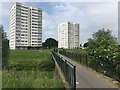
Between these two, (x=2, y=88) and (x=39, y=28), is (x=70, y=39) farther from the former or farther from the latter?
(x=2, y=88)

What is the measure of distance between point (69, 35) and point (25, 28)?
5585cm

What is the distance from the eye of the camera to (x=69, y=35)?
109 meters

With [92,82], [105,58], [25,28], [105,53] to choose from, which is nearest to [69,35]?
[25,28]

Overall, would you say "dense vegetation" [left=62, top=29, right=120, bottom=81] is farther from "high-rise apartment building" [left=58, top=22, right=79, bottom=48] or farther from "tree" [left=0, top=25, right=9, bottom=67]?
"high-rise apartment building" [left=58, top=22, right=79, bottom=48]

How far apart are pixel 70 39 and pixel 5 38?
103377 millimetres

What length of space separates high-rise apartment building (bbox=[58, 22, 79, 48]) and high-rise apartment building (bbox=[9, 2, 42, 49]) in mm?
40671

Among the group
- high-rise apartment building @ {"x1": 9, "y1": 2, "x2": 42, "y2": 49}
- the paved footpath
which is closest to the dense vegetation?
the paved footpath

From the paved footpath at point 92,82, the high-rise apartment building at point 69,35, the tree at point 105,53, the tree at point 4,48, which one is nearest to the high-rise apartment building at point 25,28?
the high-rise apartment building at point 69,35

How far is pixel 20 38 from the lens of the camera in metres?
67.0

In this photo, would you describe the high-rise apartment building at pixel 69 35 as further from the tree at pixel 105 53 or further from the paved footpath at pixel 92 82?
the paved footpath at pixel 92 82

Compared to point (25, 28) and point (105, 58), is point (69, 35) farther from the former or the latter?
point (105, 58)

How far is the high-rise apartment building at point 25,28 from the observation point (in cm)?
6719

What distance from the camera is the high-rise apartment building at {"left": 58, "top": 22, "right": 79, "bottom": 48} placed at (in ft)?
354

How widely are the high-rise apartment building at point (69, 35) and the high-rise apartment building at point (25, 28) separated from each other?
40.7m
